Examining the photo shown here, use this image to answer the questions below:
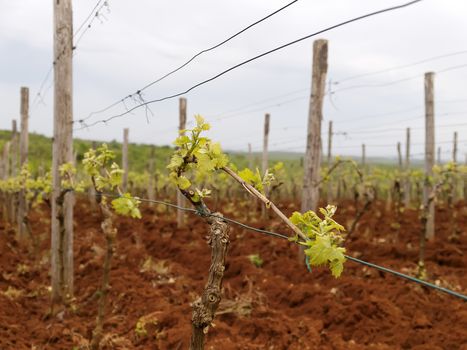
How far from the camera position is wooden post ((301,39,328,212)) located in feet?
21.5

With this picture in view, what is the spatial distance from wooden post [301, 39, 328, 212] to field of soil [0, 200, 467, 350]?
1246 mm

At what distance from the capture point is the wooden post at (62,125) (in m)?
5.14

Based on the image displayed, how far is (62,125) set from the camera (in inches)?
205

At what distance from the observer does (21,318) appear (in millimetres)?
5234

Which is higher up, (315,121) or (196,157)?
(315,121)

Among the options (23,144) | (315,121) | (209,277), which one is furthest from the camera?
(23,144)

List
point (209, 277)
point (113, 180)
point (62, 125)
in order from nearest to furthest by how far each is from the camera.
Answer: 1. point (209, 277)
2. point (113, 180)
3. point (62, 125)

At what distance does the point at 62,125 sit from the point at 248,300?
3.10 meters

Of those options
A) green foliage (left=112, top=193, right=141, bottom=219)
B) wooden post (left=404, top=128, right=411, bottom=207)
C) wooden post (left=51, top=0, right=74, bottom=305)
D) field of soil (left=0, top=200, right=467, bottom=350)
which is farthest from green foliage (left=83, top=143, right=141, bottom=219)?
wooden post (left=404, top=128, right=411, bottom=207)

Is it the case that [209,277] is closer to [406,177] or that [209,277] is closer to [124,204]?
[124,204]

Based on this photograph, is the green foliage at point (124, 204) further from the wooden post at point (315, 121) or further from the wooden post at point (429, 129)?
the wooden post at point (429, 129)

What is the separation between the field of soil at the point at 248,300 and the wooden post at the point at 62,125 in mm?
560

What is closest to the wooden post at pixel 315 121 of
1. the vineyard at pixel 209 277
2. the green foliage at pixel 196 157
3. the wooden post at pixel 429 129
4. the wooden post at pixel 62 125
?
the vineyard at pixel 209 277

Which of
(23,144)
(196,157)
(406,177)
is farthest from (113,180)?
(406,177)
